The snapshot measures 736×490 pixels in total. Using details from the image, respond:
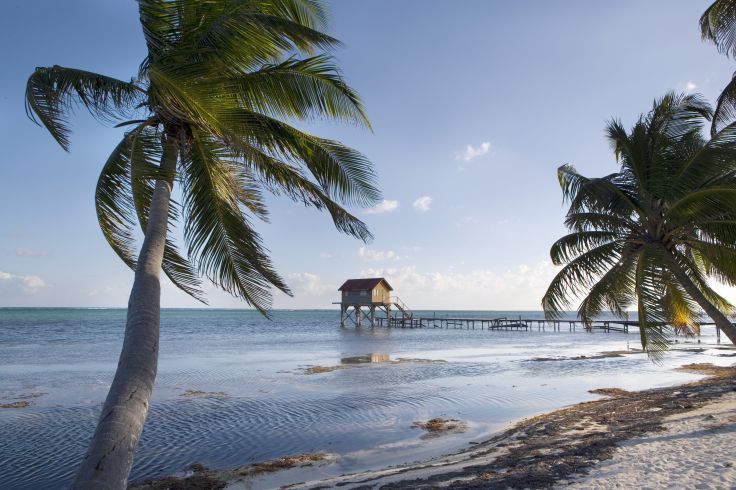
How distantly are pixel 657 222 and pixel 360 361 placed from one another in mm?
19265

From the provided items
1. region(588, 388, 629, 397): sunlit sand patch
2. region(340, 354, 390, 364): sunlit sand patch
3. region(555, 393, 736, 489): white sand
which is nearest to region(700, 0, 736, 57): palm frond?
region(555, 393, 736, 489): white sand

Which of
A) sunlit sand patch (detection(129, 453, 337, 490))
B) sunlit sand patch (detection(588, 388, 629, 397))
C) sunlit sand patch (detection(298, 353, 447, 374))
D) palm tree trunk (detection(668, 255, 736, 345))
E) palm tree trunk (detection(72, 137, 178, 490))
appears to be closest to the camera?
palm tree trunk (detection(72, 137, 178, 490))

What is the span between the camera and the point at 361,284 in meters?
56.8

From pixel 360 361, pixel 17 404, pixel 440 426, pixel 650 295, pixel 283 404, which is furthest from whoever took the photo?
pixel 360 361

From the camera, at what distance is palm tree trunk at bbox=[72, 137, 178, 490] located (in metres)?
3.23

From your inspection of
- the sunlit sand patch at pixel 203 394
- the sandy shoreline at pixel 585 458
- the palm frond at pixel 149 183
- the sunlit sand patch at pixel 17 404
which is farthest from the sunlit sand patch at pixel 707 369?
the sunlit sand patch at pixel 17 404

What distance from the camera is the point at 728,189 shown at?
24.9 ft

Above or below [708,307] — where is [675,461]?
below

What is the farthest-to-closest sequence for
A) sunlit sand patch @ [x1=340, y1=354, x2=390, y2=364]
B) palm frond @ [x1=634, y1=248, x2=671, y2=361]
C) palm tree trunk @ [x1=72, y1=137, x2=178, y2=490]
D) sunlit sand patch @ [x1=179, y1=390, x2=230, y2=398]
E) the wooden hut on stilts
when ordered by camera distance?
1. the wooden hut on stilts
2. sunlit sand patch @ [x1=340, y1=354, x2=390, y2=364]
3. sunlit sand patch @ [x1=179, y1=390, x2=230, y2=398]
4. palm frond @ [x1=634, y1=248, x2=671, y2=361]
5. palm tree trunk @ [x1=72, y1=137, x2=178, y2=490]

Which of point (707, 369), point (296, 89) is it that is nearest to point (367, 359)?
point (707, 369)

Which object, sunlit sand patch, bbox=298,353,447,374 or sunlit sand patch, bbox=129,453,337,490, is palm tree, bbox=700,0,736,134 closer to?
sunlit sand patch, bbox=129,453,337,490

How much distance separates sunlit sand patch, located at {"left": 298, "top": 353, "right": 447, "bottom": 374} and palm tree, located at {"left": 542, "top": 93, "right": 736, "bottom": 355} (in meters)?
13.8

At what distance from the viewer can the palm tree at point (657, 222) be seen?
8.72 m

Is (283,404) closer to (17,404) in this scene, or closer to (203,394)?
(203,394)
